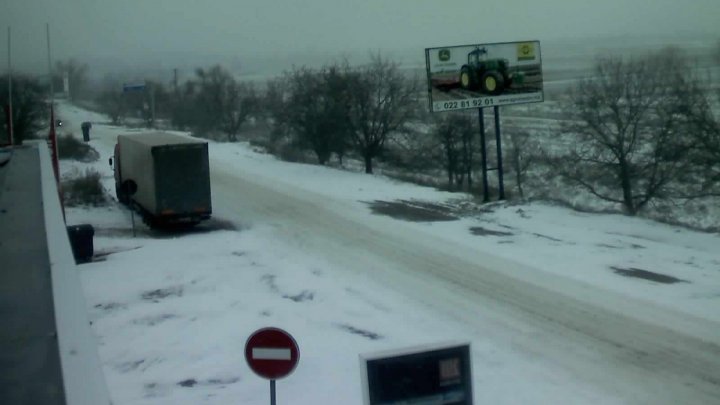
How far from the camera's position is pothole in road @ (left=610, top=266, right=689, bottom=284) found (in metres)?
15.3

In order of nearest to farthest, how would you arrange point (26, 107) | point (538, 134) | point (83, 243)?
1. point (83, 243)
2. point (26, 107)
3. point (538, 134)

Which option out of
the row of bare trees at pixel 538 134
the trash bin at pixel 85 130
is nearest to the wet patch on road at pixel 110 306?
the row of bare trees at pixel 538 134

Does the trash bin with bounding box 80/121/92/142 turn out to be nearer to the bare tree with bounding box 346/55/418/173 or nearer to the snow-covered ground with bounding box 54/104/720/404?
the snow-covered ground with bounding box 54/104/720/404

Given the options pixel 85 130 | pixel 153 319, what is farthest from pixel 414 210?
pixel 85 130

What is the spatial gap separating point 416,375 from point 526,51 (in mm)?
22253

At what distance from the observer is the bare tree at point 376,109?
38.3 metres

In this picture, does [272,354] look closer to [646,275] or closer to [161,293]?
[161,293]

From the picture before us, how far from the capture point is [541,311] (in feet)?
44.0

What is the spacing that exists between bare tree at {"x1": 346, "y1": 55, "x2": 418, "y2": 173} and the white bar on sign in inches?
1253

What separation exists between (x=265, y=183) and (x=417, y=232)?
41.1ft

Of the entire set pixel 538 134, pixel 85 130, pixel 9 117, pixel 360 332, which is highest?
pixel 9 117

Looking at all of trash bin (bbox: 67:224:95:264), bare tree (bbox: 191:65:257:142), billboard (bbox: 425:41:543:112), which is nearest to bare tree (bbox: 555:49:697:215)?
billboard (bbox: 425:41:543:112)

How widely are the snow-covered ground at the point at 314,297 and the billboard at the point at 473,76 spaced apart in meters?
3.19

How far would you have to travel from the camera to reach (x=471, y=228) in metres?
21.5
